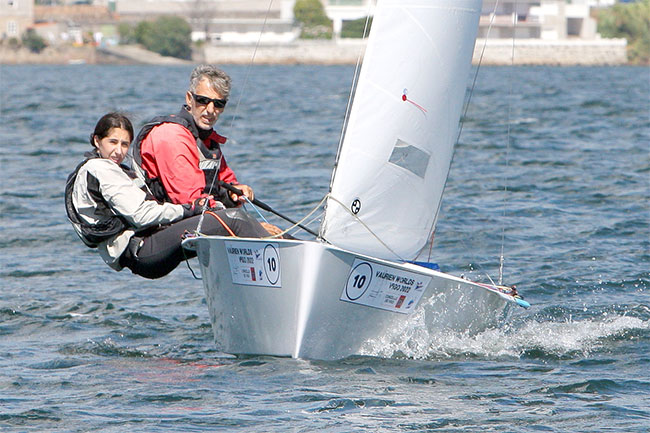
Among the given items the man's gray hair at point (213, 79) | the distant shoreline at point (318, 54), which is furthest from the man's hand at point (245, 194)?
the distant shoreline at point (318, 54)

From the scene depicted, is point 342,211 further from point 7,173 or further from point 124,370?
point 7,173

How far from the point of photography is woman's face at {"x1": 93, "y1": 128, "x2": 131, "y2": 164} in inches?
224

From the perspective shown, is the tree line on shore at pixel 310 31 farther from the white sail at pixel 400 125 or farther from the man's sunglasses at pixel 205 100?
the man's sunglasses at pixel 205 100

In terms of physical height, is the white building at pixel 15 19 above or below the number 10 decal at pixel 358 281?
above

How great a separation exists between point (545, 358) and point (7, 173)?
1031 cm

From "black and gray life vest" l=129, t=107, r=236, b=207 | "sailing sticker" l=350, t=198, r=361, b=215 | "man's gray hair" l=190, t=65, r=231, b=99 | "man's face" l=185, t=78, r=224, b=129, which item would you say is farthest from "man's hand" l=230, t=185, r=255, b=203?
"sailing sticker" l=350, t=198, r=361, b=215

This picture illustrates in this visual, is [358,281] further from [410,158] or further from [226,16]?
[226,16]

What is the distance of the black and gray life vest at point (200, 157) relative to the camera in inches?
228

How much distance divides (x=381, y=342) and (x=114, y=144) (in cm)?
166

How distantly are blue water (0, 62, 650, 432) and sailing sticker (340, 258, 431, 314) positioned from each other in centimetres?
25

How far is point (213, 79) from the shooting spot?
5.79 metres

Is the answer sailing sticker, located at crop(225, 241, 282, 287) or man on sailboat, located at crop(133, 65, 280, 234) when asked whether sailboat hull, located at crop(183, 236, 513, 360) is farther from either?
man on sailboat, located at crop(133, 65, 280, 234)

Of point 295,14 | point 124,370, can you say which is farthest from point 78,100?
point 295,14

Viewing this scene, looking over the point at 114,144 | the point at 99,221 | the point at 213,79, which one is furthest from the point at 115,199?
the point at 213,79
